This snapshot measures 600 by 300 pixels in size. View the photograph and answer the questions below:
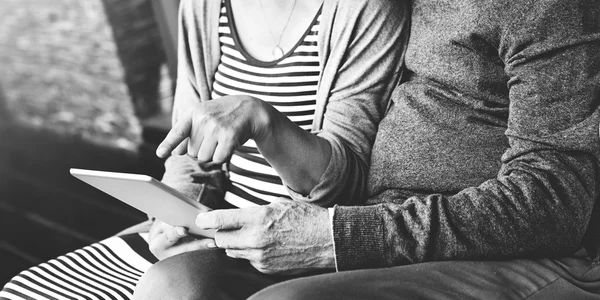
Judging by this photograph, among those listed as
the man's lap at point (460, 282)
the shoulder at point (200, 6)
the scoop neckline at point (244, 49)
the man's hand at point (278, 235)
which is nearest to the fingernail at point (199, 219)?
the man's hand at point (278, 235)

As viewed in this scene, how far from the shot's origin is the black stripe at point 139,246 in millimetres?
1399

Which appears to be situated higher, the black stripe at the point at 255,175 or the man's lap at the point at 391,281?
the black stripe at the point at 255,175

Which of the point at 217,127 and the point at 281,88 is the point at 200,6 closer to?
the point at 281,88

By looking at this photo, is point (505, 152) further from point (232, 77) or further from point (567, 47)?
point (232, 77)

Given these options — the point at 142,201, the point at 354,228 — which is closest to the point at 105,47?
the point at 142,201

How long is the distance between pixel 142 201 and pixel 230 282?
23 centimetres

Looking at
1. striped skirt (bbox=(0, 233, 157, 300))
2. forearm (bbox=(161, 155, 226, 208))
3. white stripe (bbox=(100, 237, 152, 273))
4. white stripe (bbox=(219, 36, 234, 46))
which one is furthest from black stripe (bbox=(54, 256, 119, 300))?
white stripe (bbox=(219, 36, 234, 46))

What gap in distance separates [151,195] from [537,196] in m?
0.66

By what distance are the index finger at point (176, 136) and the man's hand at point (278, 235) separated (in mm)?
141

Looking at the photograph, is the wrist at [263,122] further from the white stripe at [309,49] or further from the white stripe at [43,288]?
the white stripe at [43,288]

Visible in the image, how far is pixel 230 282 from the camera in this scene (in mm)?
1082

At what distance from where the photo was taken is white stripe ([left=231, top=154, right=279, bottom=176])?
1.37m

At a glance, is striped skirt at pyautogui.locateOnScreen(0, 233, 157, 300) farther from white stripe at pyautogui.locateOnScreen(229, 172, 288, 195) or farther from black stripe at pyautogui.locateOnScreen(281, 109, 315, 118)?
black stripe at pyautogui.locateOnScreen(281, 109, 315, 118)

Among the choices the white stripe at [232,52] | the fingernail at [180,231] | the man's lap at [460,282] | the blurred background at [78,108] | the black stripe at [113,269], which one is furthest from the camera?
the blurred background at [78,108]
